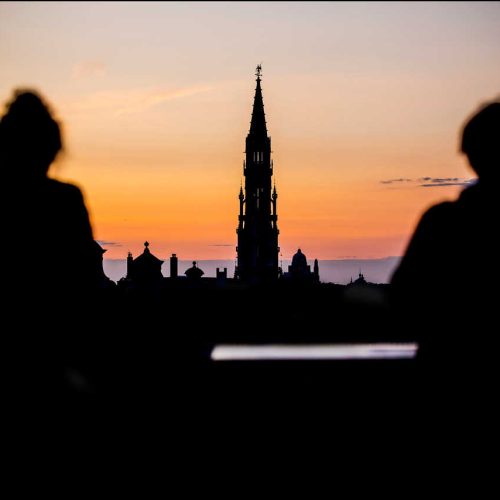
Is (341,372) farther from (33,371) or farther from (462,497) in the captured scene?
(33,371)

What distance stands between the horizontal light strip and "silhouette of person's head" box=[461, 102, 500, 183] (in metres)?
0.77

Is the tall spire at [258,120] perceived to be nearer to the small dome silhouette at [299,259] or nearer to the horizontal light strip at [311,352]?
the small dome silhouette at [299,259]

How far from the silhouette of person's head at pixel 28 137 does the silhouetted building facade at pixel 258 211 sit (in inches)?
3605

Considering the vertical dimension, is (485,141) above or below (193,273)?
below

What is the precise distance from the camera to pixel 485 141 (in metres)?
3.40

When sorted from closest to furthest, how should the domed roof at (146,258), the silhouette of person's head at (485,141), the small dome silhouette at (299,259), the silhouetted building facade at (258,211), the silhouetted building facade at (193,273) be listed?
the silhouette of person's head at (485,141), the domed roof at (146,258), the silhouetted building facade at (193,273), the silhouetted building facade at (258,211), the small dome silhouette at (299,259)

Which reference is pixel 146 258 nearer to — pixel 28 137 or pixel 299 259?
pixel 299 259

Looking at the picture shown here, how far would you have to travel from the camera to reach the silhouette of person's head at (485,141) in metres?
3.38

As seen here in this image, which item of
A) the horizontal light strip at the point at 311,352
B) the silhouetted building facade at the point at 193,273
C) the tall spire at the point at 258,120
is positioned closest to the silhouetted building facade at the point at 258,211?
the tall spire at the point at 258,120

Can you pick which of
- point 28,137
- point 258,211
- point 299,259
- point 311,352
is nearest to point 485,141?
point 311,352

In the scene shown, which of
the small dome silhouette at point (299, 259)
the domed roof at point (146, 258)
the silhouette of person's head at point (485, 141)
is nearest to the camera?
the silhouette of person's head at point (485, 141)

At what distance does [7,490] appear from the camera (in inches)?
127

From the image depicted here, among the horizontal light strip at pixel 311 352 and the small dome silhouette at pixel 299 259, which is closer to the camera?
the horizontal light strip at pixel 311 352

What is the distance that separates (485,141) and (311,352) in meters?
1.12
